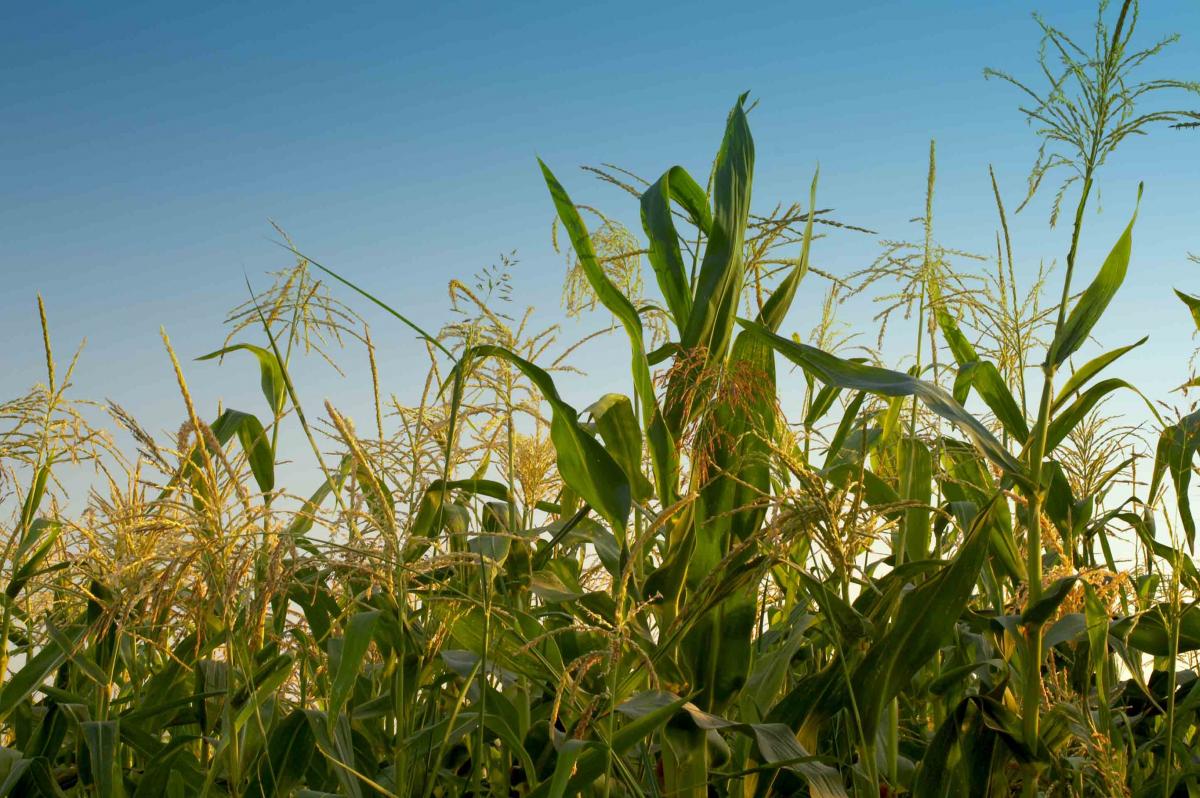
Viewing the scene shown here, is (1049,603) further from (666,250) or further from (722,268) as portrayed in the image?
(666,250)

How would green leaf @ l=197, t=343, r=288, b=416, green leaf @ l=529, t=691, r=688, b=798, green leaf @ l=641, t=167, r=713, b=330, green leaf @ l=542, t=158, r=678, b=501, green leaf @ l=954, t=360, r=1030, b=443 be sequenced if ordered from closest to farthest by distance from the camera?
green leaf @ l=529, t=691, r=688, b=798, green leaf @ l=542, t=158, r=678, b=501, green leaf @ l=641, t=167, r=713, b=330, green leaf @ l=954, t=360, r=1030, b=443, green leaf @ l=197, t=343, r=288, b=416

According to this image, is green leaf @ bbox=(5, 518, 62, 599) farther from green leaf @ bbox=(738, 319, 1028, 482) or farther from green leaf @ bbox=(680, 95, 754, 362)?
green leaf @ bbox=(738, 319, 1028, 482)

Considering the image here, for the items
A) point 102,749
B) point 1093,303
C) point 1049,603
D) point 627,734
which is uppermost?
point 1093,303

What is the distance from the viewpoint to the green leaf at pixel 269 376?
2.54m

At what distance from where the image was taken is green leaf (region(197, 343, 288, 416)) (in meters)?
2.54

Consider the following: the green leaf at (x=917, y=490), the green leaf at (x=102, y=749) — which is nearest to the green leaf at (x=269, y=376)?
the green leaf at (x=102, y=749)

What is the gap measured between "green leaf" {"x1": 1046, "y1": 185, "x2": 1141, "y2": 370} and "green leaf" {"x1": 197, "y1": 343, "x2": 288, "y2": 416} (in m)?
1.79

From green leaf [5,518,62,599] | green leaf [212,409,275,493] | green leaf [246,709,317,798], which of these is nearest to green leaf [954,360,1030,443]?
green leaf [246,709,317,798]

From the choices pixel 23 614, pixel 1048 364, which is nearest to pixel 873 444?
pixel 1048 364

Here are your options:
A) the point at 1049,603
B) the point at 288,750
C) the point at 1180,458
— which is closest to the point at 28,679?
the point at 288,750

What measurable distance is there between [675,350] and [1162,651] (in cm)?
145

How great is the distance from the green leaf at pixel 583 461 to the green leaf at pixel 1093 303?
0.81 meters

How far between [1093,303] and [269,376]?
1.91m

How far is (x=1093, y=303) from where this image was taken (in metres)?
1.90
